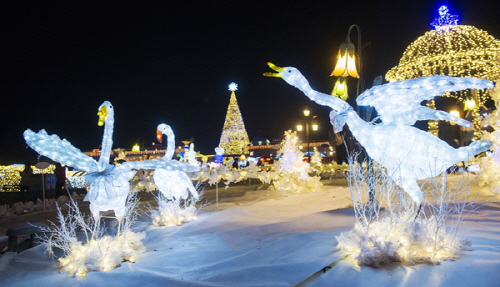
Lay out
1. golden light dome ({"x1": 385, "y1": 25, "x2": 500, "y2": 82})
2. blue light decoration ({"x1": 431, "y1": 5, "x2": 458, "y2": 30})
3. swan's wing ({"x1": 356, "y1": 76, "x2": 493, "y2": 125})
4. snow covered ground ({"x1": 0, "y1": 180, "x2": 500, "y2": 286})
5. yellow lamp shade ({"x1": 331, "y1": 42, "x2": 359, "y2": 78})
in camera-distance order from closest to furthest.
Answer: snow covered ground ({"x1": 0, "y1": 180, "x2": 500, "y2": 286})
swan's wing ({"x1": 356, "y1": 76, "x2": 493, "y2": 125})
yellow lamp shade ({"x1": 331, "y1": 42, "x2": 359, "y2": 78})
golden light dome ({"x1": 385, "y1": 25, "x2": 500, "y2": 82})
blue light decoration ({"x1": 431, "y1": 5, "x2": 458, "y2": 30})

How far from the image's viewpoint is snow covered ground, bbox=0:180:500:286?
348cm

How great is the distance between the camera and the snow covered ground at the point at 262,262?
11.4 feet

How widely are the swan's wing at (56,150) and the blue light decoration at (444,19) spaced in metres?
12.7

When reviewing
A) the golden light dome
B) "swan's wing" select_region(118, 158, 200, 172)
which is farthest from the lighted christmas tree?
"swan's wing" select_region(118, 158, 200, 172)

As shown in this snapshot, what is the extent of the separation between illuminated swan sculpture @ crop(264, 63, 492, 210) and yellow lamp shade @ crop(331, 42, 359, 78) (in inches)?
65.8

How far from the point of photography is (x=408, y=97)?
4781 millimetres

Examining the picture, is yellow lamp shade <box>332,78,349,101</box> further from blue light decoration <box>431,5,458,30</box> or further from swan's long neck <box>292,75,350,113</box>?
blue light decoration <box>431,5,458,30</box>

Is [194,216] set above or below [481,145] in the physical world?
below

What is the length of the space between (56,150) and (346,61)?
5314mm

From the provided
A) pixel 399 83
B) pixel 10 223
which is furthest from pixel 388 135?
pixel 10 223

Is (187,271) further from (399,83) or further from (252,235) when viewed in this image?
(399,83)

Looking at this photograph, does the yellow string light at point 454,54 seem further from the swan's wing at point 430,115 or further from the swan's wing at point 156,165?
the swan's wing at point 156,165

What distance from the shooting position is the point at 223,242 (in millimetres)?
5664

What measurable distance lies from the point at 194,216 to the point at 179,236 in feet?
4.69
